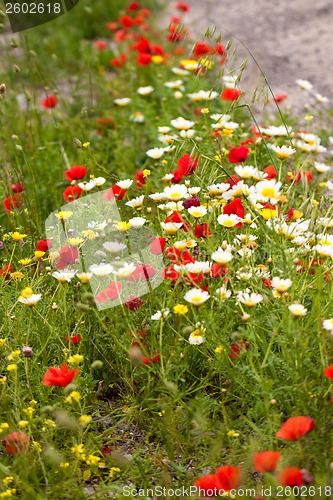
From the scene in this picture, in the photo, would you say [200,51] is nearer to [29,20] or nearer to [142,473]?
[142,473]

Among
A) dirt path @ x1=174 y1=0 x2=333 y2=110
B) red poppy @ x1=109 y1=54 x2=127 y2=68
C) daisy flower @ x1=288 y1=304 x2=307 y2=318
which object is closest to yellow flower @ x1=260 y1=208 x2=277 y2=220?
daisy flower @ x1=288 y1=304 x2=307 y2=318

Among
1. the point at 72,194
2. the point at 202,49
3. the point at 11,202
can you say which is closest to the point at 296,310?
the point at 72,194

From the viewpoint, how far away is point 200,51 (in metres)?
3.29

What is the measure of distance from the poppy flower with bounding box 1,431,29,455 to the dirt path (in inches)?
111

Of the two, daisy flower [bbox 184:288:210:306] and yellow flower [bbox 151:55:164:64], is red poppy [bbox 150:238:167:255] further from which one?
yellow flower [bbox 151:55:164:64]

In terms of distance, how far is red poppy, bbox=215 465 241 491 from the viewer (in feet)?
5.24

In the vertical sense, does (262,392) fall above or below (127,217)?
above

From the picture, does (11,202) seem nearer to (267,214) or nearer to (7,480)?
(267,214)

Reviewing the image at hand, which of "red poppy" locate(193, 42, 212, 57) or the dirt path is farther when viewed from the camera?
the dirt path

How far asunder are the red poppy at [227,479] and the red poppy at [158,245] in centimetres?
81

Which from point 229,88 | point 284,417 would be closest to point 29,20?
point 229,88

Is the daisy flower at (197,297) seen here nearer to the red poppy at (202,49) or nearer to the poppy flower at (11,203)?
the red poppy at (202,49)

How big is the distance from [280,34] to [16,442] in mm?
3942

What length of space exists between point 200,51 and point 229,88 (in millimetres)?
374
